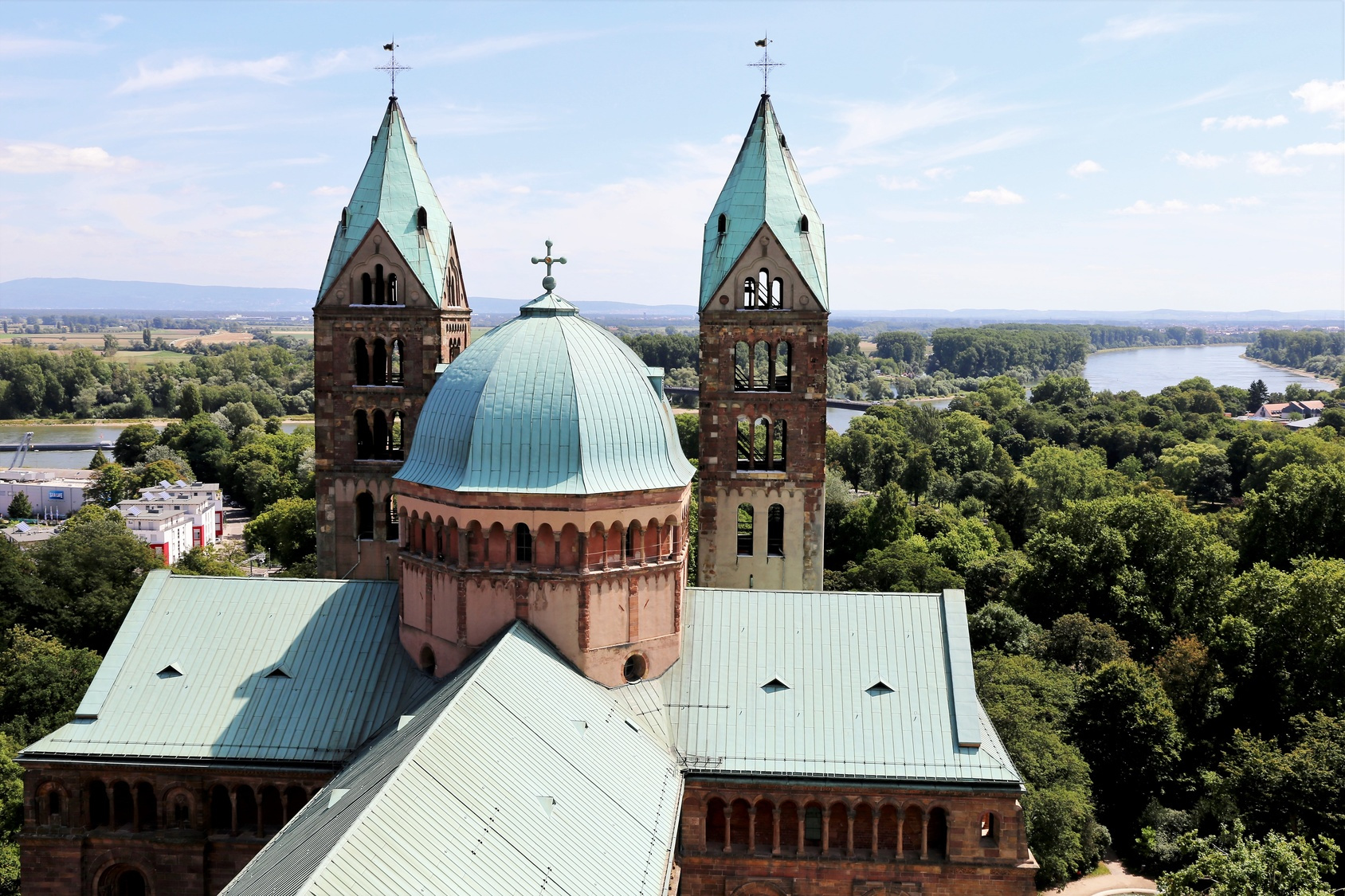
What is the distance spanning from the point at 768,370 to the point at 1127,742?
1007 inches

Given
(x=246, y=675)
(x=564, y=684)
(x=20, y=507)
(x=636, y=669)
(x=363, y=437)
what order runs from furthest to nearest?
(x=20, y=507), (x=363, y=437), (x=246, y=675), (x=636, y=669), (x=564, y=684)

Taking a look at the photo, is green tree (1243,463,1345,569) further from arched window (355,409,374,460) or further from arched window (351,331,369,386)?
arched window (351,331,369,386)

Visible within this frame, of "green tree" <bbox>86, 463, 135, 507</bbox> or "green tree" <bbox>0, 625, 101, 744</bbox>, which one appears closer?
"green tree" <bbox>0, 625, 101, 744</bbox>

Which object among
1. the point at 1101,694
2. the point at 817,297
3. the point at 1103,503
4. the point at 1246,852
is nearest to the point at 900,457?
the point at 1103,503

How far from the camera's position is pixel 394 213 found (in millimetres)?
52000

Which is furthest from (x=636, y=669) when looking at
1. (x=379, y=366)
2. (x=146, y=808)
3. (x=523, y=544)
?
(x=379, y=366)

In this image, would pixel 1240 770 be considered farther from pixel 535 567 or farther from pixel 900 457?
pixel 900 457

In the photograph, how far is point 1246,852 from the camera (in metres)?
33.9

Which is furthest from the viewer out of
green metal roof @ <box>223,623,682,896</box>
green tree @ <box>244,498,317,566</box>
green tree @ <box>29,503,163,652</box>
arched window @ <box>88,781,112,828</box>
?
green tree @ <box>244,498,317,566</box>

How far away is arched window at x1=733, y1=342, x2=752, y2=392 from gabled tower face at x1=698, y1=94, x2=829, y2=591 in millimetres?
57

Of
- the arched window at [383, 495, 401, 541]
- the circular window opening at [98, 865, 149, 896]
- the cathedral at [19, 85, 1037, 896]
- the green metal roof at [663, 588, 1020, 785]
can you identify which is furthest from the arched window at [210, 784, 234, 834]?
the arched window at [383, 495, 401, 541]

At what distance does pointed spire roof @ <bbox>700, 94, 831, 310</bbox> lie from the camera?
4938 centimetres

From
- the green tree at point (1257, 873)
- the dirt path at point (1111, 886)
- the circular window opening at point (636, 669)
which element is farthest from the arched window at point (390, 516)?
the green tree at point (1257, 873)

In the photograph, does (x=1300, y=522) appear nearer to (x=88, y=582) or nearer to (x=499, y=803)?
(x=499, y=803)
